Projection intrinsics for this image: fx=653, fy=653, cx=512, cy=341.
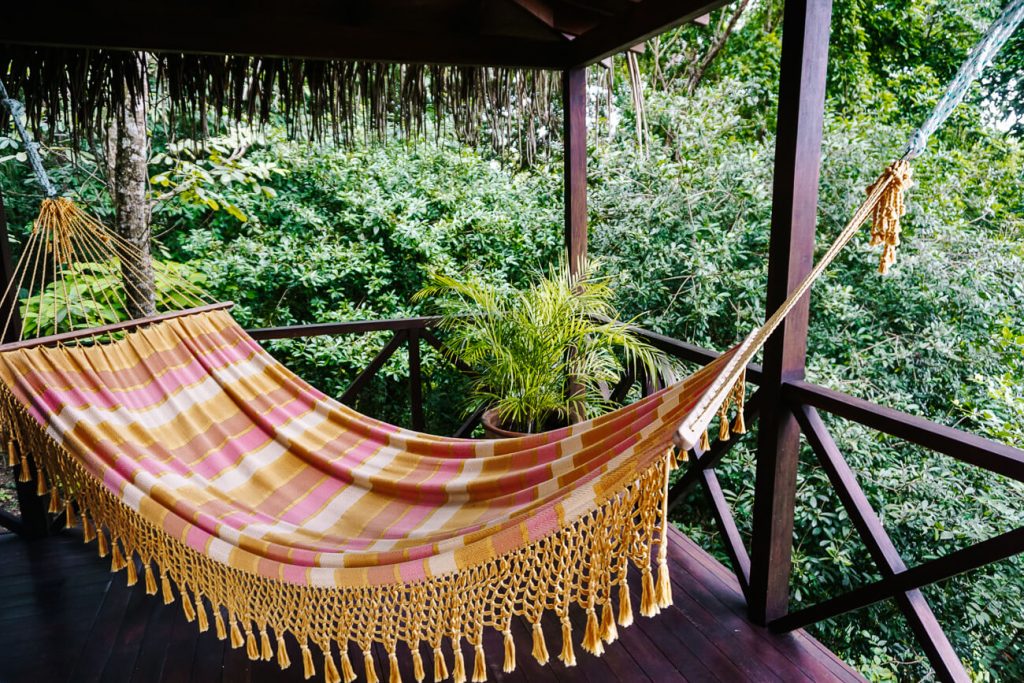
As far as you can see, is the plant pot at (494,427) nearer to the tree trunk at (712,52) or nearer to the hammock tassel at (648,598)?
the hammock tassel at (648,598)

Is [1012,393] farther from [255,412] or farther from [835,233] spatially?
[255,412]

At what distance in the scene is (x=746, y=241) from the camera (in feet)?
13.2

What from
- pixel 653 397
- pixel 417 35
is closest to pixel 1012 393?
pixel 653 397

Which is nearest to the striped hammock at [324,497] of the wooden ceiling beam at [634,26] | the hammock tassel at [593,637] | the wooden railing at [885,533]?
the hammock tassel at [593,637]

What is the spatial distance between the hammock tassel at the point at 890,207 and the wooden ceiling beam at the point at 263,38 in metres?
1.69

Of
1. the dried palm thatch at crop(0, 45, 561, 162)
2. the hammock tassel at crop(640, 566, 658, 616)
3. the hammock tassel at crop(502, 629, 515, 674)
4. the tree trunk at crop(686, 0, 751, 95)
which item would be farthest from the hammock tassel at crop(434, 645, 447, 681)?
the tree trunk at crop(686, 0, 751, 95)

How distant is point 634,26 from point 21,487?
2.76 meters

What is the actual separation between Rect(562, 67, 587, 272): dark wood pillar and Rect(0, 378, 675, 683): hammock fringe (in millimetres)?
1811

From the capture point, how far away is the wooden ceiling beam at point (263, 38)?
207 cm

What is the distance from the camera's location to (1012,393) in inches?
138

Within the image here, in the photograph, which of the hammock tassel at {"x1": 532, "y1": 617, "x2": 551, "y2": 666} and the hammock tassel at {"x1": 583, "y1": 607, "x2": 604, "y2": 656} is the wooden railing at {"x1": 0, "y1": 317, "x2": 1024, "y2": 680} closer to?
the hammock tassel at {"x1": 583, "y1": 607, "x2": 604, "y2": 656}

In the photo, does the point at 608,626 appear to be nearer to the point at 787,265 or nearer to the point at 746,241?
the point at 787,265

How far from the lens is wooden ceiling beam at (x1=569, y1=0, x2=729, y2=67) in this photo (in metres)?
1.93

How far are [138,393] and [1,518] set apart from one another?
1143 mm
